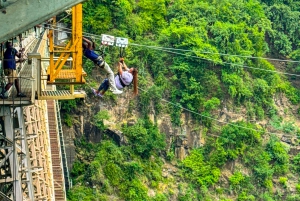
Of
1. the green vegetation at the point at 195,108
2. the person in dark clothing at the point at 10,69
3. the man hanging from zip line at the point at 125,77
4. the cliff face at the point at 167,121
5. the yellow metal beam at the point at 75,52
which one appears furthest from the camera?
the green vegetation at the point at 195,108

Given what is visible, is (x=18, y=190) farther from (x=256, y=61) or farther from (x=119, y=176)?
(x=256, y=61)

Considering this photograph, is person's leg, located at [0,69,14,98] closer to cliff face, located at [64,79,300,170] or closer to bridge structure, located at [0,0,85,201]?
bridge structure, located at [0,0,85,201]

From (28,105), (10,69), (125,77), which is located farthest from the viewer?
(125,77)

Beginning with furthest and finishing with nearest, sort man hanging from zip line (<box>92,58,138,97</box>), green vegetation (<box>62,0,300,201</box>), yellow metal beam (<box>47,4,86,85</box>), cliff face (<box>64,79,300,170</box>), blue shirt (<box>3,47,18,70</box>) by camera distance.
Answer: green vegetation (<box>62,0,300,201</box>), cliff face (<box>64,79,300,170</box>), man hanging from zip line (<box>92,58,138,97</box>), blue shirt (<box>3,47,18,70</box>), yellow metal beam (<box>47,4,86,85</box>)

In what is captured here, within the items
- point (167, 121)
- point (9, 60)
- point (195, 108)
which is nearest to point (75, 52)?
point (9, 60)

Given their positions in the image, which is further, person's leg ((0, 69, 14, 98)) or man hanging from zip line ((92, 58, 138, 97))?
man hanging from zip line ((92, 58, 138, 97))

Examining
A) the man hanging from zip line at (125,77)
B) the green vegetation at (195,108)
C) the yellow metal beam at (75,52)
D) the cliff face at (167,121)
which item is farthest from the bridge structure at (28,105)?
the green vegetation at (195,108)

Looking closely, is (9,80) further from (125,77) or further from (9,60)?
(125,77)

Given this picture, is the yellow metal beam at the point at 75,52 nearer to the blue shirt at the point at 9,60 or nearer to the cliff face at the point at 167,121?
the blue shirt at the point at 9,60

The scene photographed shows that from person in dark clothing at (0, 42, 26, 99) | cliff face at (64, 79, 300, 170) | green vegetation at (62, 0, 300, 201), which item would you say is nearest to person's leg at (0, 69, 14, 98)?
person in dark clothing at (0, 42, 26, 99)
